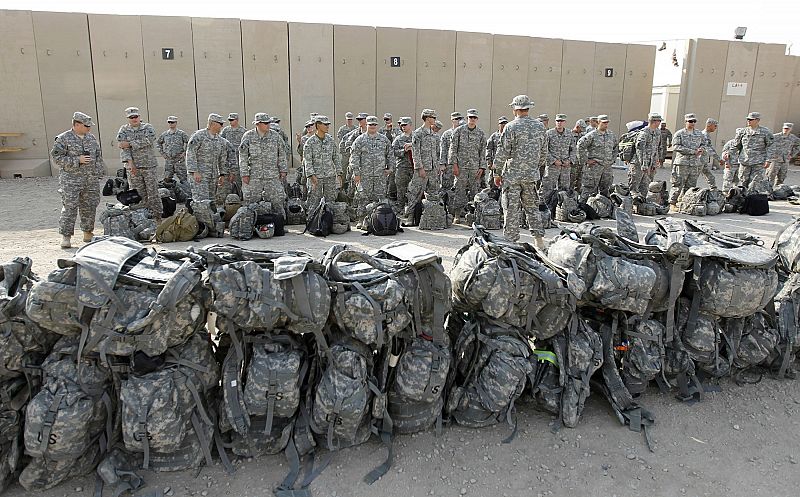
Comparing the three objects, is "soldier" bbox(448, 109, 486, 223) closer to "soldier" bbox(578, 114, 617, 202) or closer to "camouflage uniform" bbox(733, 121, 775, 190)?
"soldier" bbox(578, 114, 617, 202)

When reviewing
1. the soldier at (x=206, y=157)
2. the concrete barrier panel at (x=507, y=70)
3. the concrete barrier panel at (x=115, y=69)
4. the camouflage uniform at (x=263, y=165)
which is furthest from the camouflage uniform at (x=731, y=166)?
the concrete barrier panel at (x=115, y=69)

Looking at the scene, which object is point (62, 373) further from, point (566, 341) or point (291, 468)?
point (566, 341)

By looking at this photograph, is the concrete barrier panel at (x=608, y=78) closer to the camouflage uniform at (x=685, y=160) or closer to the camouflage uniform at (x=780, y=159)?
the camouflage uniform at (x=780, y=159)

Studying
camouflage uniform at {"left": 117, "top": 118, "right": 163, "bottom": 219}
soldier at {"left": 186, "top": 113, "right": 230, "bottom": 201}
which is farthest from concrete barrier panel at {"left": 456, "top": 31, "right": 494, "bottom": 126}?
camouflage uniform at {"left": 117, "top": 118, "right": 163, "bottom": 219}

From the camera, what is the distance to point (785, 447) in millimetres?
3217

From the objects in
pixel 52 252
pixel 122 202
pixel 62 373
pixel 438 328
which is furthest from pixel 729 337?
pixel 122 202

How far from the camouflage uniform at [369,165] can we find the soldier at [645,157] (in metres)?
5.32

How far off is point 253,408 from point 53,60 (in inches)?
587

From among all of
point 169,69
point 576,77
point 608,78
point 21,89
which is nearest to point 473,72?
point 576,77

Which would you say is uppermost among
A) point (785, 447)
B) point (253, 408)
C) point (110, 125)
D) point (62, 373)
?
point (110, 125)

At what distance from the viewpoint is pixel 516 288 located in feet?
10.6

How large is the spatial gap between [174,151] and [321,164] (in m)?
3.92

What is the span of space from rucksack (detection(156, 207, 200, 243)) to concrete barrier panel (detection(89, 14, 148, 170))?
8245mm

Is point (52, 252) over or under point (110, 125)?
under
